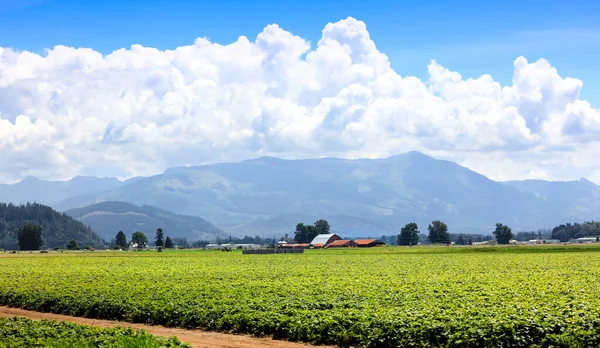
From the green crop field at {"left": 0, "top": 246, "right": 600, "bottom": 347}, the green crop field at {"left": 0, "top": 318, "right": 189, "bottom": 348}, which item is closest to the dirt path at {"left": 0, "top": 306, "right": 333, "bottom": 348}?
the green crop field at {"left": 0, "top": 246, "right": 600, "bottom": 347}

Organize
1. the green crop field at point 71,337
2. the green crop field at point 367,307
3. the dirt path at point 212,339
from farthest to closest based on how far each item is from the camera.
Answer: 1. the dirt path at point 212,339
2. the green crop field at point 367,307
3. the green crop field at point 71,337

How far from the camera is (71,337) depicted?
89.6ft

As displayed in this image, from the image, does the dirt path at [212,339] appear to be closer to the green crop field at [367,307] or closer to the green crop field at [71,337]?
the green crop field at [367,307]

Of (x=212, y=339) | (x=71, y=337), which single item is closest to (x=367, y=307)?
(x=212, y=339)

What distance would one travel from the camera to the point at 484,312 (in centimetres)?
3075

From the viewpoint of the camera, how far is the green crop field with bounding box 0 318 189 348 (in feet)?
84.0

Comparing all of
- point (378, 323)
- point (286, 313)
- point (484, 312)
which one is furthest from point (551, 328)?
point (286, 313)

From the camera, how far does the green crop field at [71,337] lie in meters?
25.6

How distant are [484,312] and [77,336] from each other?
18.5 meters

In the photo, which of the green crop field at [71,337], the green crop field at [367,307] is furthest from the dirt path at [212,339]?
the green crop field at [71,337]

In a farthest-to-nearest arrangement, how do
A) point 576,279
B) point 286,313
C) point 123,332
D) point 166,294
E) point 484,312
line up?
point 576,279, point 166,294, point 286,313, point 484,312, point 123,332

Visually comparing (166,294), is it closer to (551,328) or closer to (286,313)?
(286,313)

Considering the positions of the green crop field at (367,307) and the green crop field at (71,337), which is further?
the green crop field at (367,307)

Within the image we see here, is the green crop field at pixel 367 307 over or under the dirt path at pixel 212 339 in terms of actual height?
over
